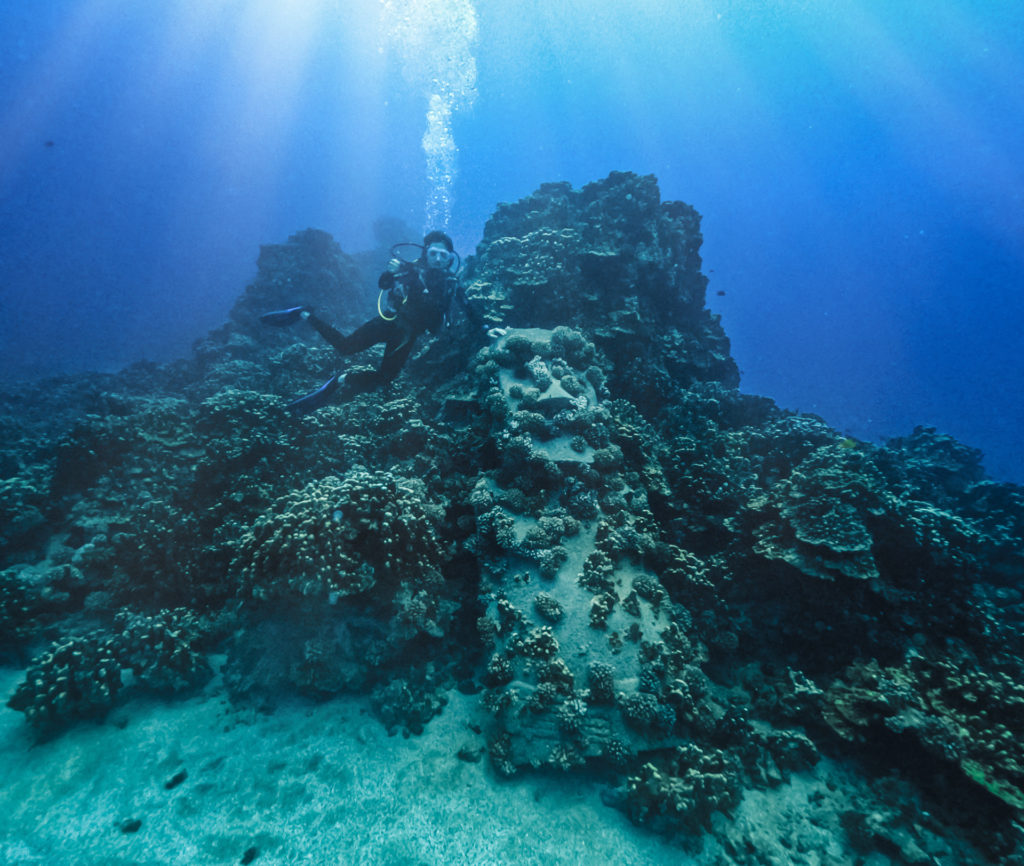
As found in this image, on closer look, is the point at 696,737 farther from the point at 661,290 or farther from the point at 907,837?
the point at 661,290

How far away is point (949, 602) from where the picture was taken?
25.2ft

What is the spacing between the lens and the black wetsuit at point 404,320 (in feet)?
34.8

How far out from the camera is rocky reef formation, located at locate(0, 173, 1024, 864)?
5.61 meters

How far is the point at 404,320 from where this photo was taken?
10.9 meters

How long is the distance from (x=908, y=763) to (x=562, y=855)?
541 cm

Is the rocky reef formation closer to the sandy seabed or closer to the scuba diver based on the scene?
the sandy seabed

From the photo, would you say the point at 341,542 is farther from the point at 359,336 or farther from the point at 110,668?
the point at 359,336

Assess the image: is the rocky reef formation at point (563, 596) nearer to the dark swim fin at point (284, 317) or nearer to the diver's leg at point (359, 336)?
the diver's leg at point (359, 336)

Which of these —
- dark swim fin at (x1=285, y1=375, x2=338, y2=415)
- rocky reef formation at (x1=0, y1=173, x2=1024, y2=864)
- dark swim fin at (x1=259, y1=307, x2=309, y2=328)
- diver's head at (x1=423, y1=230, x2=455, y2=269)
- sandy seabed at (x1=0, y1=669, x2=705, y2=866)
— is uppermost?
diver's head at (x1=423, y1=230, x2=455, y2=269)

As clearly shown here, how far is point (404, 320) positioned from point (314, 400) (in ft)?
10.2

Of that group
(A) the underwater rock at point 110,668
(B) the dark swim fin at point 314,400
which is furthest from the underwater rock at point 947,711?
(B) the dark swim fin at point 314,400

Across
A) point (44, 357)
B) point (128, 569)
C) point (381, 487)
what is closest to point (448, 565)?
point (381, 487)

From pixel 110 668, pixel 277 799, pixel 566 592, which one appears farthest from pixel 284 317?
pixel 277 799

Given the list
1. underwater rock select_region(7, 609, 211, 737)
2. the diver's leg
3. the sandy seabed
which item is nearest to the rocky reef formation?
underwater rock select_region(7, 609, 211, 737)
